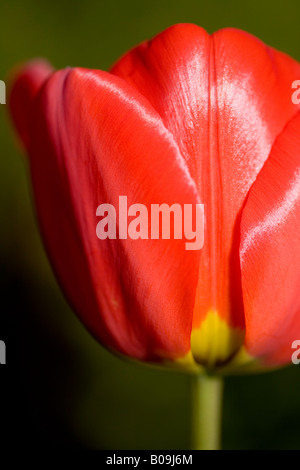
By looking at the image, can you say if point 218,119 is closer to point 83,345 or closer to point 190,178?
point 190,178

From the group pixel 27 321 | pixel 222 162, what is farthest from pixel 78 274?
pixel 27 321

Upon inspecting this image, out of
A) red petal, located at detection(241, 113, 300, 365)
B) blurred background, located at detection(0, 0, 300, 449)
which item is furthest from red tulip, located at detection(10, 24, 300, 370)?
blurred background, located at detection(0, 0, 300, 449)

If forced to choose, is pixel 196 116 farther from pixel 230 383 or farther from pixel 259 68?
pixel 230 383

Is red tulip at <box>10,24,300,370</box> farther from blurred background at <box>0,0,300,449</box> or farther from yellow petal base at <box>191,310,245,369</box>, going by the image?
blurred background at <box>0,0,300,449</box>

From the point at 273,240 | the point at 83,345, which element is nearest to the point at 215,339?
the point at 273,240

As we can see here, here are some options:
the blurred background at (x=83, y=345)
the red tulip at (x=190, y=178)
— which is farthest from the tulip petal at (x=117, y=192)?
the blurred background at (x=83, y=345)

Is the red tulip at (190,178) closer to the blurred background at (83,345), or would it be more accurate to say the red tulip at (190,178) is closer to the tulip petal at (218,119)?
the tulip petal at (218,119)
